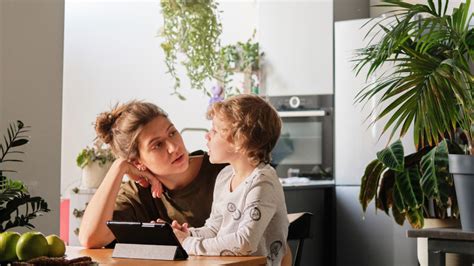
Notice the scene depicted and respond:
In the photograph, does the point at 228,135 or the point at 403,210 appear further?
the point at 403,210

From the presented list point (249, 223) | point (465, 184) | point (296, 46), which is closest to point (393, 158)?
point (465, 184)

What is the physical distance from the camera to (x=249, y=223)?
2137 millimetres

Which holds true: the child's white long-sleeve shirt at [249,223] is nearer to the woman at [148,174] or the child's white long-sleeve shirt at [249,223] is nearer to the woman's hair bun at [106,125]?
the woman at [148,174]

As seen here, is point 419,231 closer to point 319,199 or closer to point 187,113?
point 319,199

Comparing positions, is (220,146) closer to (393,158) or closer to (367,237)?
(393,158)

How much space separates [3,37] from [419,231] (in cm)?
170

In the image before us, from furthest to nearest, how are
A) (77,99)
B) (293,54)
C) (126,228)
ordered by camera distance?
(77,99) < (293,54) < (126,228)

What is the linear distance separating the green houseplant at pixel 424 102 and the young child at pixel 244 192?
92 centimetres

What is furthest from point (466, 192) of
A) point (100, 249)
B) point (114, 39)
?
point (114, 39)

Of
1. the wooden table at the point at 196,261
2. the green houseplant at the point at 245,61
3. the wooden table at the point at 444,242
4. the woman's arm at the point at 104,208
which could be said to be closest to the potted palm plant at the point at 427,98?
the wooden table at the point at 444,242

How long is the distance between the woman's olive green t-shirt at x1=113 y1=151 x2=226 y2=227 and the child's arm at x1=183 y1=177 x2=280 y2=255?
1.39ft

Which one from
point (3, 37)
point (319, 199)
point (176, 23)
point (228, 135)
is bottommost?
point (319, 199)

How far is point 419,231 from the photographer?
9.57 feet

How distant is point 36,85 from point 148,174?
58 centimetres
